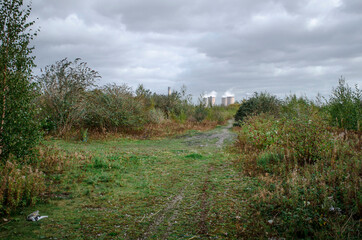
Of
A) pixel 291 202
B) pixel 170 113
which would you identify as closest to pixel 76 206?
pixel 291 202

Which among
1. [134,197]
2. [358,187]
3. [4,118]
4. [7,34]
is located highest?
[7,34]

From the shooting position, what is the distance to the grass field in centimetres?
350

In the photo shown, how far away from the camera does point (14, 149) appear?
5.51 metres

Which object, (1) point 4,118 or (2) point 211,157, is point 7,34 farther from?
(2) point 211,157

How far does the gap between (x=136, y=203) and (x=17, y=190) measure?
6.37 ft

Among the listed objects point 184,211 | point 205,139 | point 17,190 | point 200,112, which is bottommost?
point 184,211

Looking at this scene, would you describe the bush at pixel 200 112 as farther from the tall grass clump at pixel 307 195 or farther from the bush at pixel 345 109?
the tall grass clump at pixel 307 195

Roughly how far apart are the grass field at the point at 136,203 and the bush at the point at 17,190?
7.5 inches

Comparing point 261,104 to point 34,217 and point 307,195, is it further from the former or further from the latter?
point 34,217

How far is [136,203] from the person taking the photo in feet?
15.1

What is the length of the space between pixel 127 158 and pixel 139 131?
25.9 ft

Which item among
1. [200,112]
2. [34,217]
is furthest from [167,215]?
[200,112]

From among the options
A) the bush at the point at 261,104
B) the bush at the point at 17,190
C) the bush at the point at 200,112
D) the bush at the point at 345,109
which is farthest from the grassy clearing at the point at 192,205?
the bush at the point at 200,112

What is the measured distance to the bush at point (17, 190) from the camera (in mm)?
3990
